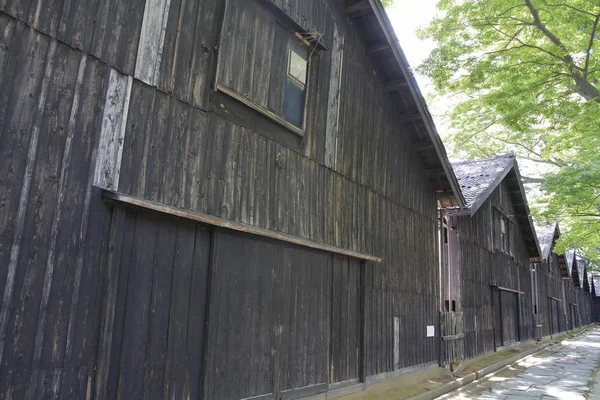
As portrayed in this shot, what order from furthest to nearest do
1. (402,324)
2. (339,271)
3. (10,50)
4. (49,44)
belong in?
(402,324)
(339,271)
(49,44)
(10,50)

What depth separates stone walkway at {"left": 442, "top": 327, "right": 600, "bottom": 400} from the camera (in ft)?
35.3

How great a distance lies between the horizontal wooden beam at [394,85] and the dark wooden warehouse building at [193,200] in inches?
22.5

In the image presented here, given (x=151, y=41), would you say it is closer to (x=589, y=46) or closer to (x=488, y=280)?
(x=589, y=46)

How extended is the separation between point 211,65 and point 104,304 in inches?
125

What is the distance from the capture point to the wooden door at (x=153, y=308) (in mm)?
4492

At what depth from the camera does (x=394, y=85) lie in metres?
10.2

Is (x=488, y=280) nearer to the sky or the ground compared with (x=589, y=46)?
nearer to the ground

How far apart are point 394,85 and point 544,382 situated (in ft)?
31.0

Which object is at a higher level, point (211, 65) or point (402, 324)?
point (211, 65)

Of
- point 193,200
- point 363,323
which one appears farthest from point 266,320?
point 363,323

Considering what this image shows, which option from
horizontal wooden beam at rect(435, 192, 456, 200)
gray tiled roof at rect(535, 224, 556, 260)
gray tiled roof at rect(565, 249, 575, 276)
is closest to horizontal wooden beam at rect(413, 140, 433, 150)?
horizontal wooden beam at rect(435, 192, 456, 200)

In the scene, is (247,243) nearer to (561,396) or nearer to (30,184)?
(30,184)

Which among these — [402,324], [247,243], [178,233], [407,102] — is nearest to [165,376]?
[178,233]

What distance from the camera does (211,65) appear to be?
5863 mm
